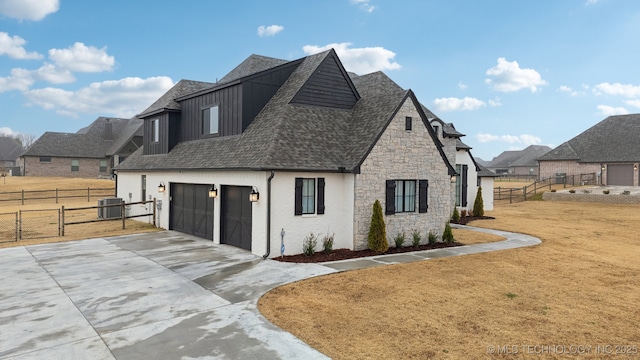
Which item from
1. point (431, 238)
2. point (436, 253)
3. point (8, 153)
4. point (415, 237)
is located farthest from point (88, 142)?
point (436, 253)

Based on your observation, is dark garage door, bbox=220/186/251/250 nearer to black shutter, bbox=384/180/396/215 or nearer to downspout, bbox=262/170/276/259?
downspout, bbox=262/170/276/259

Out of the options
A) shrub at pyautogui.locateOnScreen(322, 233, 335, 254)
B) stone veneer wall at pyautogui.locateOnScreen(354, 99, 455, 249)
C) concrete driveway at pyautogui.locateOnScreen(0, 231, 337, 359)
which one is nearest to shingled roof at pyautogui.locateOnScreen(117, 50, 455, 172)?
stone veneer wall at pyautogui.locateOnScreen(354, 99, 455, 249)

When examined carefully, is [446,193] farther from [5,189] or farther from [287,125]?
[5,189]

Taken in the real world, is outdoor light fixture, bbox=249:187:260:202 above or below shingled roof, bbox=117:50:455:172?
below

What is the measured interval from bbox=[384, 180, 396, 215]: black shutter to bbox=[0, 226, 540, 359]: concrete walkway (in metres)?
1.93

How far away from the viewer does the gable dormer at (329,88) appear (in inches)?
631

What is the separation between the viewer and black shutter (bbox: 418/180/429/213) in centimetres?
1554

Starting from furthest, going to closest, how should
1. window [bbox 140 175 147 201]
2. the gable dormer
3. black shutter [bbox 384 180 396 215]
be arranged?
window [bbox 140 175 147 201]
the gable dormer
black shutter [bbox 384 180 396 215]

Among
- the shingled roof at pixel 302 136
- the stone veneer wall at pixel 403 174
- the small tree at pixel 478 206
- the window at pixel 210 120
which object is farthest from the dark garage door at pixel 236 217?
the small tree at pixel 478 206

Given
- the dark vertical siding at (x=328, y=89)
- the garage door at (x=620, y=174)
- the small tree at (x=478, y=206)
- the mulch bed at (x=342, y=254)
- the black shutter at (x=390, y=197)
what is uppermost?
the dark vertical siding at (x=328, y=89)

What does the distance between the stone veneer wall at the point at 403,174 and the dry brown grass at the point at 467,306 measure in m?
2.43

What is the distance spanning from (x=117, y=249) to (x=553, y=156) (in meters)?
48.5

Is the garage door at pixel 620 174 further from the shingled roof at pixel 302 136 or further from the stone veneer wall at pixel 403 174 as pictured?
the shingled roof at pixel 302 136

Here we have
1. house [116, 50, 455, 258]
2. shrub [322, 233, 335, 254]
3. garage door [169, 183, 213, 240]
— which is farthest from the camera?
garage door [169, 183, 213, 240]
